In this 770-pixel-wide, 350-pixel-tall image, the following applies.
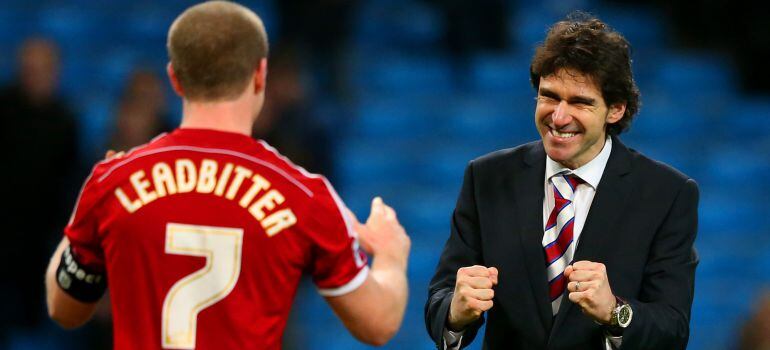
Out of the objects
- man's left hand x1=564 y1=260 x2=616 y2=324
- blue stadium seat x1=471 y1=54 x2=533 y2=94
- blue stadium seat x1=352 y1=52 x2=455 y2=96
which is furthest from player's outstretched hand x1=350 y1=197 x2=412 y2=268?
blue stadium seat x1=471 y1=54 x2=533 y2=94

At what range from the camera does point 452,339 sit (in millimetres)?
3082

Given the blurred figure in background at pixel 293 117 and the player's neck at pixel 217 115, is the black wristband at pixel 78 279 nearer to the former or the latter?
the player's neck at pixel 217 115

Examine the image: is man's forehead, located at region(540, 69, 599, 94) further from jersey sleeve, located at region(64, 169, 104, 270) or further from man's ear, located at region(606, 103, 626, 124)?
jersey sleeve, located at region(64, 169, 104, 270)

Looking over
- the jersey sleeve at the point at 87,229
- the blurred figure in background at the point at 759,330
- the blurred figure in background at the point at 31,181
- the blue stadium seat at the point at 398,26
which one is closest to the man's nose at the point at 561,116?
the jersey sleeve at the point at 87,229

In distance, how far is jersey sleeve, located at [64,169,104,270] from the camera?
9.61 ft

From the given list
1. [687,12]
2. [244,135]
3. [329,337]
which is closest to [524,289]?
[244,135]

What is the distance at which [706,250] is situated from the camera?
26.6 ft

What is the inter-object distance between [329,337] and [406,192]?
1.37 m

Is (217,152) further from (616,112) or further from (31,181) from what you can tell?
(31,181)

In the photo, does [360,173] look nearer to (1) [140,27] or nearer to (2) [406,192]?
(2) [406,192]

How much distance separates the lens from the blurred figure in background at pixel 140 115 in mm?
5633

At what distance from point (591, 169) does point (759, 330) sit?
7.69ft

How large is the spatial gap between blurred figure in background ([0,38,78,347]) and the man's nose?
3386mm

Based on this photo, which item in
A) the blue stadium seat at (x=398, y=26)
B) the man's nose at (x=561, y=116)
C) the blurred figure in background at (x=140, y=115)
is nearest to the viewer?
the man's nose at (x=561, y=116)
